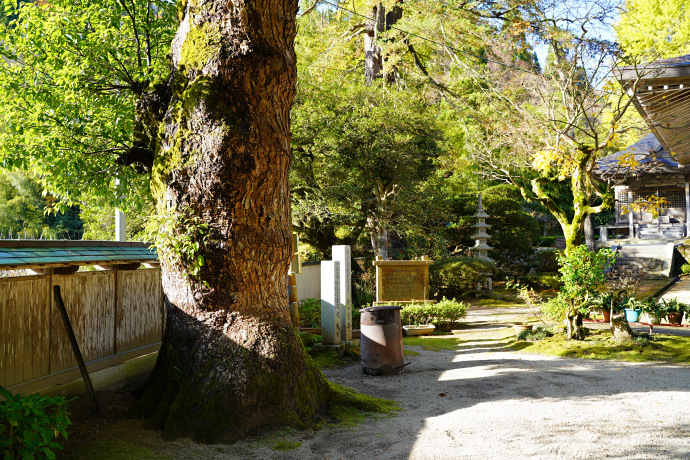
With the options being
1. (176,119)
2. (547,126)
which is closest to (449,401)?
(176,119)

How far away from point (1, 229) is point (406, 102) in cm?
2300

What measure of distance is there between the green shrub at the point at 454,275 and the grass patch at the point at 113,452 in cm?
1409

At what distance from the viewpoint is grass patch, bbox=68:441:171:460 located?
13.4 ft

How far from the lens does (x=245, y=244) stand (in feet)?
16.6

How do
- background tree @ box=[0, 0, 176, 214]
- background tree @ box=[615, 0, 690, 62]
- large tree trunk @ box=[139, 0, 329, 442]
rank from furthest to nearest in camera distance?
1. background tree @ box=[615, 0, 690, 62]
2. background tree @ box=[0, 0, 176, 214]
3. large tree trunk @ box=[139, 0, 329, 442]

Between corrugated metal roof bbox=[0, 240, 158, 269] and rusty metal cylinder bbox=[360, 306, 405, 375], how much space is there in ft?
10.6

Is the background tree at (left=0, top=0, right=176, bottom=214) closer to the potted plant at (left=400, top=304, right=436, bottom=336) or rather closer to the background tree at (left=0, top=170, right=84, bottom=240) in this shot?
the potted plant at (left=400, top=304, right=436, bottom=336)

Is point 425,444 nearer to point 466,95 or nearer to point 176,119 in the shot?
point 176,119

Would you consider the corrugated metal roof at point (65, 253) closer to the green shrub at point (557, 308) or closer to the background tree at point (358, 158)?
the green shrub at point (557, 308)

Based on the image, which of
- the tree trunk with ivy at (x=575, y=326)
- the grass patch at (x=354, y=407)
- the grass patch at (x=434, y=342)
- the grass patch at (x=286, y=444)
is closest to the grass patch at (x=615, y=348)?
the tree trunk with ivy at (x=575, y=326)

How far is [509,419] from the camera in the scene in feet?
17.2

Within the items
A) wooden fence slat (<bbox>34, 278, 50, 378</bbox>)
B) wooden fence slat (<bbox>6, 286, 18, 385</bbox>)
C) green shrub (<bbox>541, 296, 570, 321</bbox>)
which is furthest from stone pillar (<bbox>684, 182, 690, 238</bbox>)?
wooden fence slat (<bbox>6, 286, 18, 385</bbox>)

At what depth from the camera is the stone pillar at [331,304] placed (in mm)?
8891

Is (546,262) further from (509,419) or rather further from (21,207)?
(21,207)
